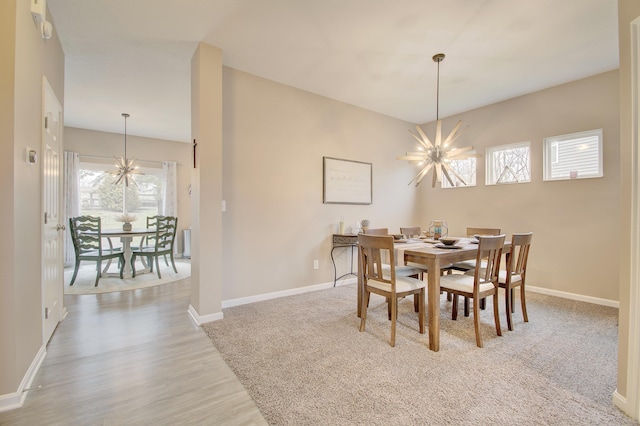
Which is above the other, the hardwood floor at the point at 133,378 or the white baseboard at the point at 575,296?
the white baseboard at the point at 575,296

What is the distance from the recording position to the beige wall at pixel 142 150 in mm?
5656

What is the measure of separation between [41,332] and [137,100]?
3480 millimetres

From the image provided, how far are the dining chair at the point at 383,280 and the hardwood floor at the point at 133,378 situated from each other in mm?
1293

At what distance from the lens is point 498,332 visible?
240cm

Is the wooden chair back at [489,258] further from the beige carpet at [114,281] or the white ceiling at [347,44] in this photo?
the beige carpet at [114,281]

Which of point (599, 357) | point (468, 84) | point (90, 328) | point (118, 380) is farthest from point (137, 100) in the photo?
point (599, 357)

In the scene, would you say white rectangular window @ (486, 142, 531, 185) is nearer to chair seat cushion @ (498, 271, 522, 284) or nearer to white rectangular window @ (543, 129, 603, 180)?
white rectangular window @ (543, 129, 603, 180)

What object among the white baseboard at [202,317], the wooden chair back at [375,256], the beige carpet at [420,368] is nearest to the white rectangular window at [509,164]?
the beige carpet at [420,368]

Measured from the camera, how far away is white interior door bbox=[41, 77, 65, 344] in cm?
214

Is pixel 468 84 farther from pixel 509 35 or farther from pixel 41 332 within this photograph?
pixel 41 332

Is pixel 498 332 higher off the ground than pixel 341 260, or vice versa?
pixel 341 260

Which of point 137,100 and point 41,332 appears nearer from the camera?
point 41,332

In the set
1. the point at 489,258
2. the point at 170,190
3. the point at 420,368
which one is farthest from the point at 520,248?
the point at 170,190

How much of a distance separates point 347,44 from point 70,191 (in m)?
6.26
